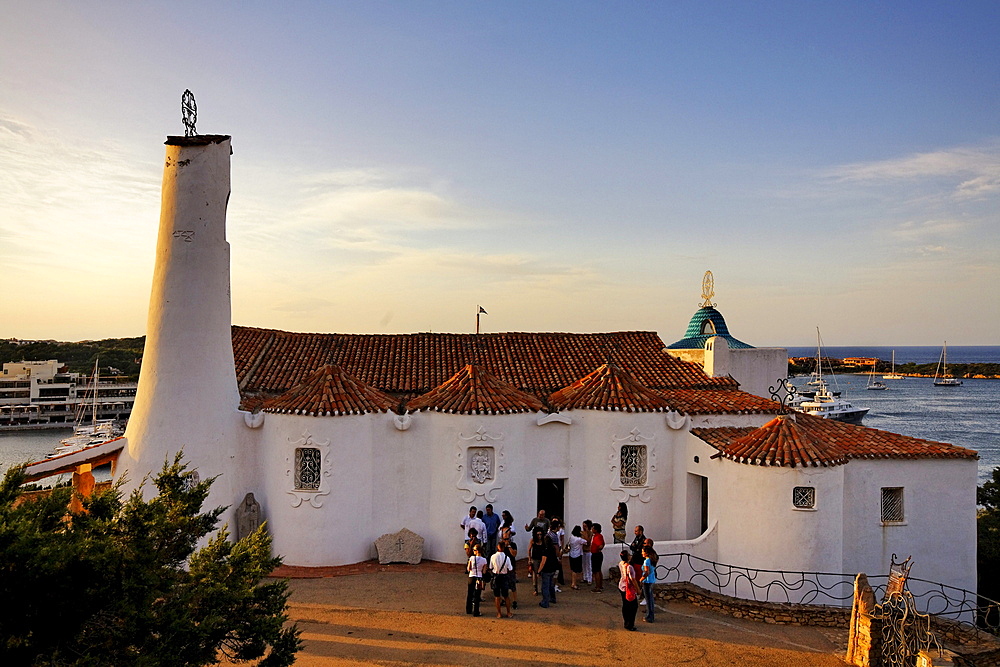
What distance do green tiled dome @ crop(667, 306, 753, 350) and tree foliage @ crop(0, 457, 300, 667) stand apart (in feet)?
62.7

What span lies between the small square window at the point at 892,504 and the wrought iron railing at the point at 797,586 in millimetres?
1446

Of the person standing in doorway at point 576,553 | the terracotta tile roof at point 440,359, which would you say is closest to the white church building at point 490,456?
the terracotta tile roof at point 440,359

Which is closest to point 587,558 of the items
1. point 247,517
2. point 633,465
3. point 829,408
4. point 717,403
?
point 633,465

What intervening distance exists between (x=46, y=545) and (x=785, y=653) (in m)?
12.2

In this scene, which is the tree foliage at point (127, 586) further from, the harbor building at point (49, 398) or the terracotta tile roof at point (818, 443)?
the harbor building at point (49, 398)

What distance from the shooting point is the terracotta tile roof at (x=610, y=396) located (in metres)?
18.0

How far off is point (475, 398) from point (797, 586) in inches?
344

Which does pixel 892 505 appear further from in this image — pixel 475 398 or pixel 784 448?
pixel 475 398

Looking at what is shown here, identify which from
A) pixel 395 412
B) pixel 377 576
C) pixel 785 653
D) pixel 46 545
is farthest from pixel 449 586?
pixel 46 545

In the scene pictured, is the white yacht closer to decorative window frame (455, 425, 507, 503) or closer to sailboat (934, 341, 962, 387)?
decorative window frame (455, 425, 507, 503)

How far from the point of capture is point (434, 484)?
17484 millimetres

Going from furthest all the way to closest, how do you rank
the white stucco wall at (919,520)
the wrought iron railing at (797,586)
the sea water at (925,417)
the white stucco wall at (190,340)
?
the sea water at (925,417)
the white stucco wall at (919,520)
the white stucco wall at (190,340)
the wrought iron railing at (797,586)

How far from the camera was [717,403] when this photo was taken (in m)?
19.1

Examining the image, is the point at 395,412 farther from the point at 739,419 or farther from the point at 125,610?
the point at 125,610
